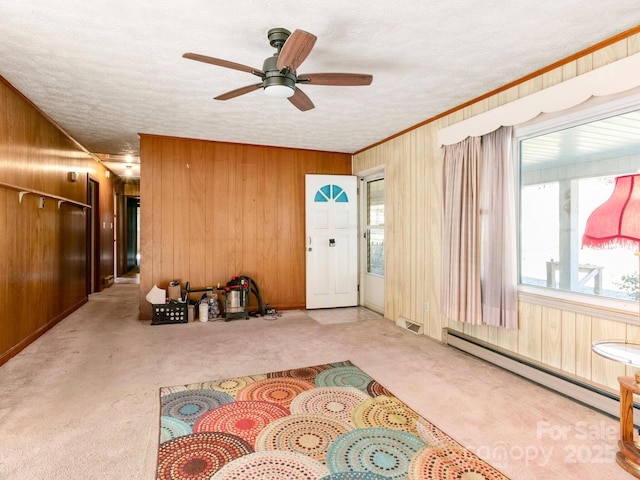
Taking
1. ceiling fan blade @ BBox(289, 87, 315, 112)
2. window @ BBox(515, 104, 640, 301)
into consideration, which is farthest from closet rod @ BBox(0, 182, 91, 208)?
window @ BBox(515, 104, 640, 301)

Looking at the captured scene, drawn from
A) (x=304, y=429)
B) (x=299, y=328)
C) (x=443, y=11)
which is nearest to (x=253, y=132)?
(x=299, y=328)

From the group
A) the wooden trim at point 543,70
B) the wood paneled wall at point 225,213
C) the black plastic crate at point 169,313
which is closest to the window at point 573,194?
the wooden trim at point 543,70

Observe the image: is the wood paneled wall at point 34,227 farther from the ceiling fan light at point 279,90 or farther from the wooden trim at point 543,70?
the wooden trim at point 543,70

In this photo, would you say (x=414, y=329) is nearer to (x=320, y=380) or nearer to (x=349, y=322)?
(x=349, y=322)

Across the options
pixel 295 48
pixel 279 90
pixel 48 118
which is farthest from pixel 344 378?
pixel 48 118

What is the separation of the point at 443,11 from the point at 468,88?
1267 mm

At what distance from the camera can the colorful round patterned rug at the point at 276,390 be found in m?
2.56

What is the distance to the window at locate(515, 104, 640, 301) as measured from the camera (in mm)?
2408

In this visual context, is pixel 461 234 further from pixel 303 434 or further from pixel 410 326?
pixel 303 434

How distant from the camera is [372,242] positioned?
5633 millimetres

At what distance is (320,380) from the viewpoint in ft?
9.45

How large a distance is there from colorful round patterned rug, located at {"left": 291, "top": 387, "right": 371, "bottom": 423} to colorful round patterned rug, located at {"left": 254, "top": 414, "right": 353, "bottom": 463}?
71 millimetres

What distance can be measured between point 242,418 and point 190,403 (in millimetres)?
450

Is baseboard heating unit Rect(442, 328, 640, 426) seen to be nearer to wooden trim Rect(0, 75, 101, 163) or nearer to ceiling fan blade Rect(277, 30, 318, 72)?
ceiling fan blade Rect(277, 30, 318, 72)
